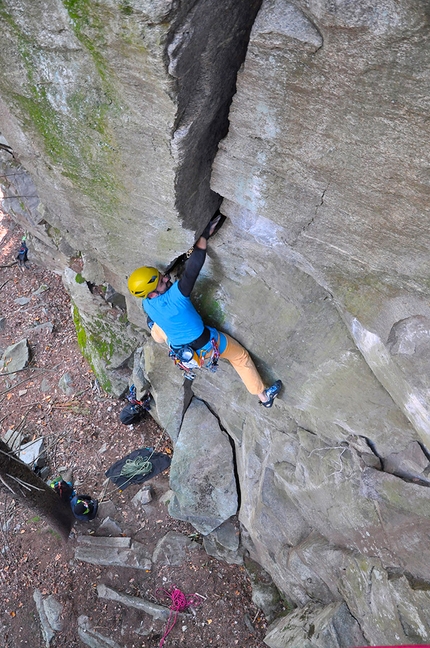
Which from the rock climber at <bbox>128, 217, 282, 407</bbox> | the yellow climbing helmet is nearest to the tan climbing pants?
the rock climber at <bbox>128, 217, 282, 407</bbox>

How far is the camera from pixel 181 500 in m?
7.02

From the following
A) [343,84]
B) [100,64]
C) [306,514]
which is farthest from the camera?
[306,514]

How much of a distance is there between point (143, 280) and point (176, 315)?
533mm

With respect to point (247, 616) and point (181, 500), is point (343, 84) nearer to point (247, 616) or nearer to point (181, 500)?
point (181, 500)

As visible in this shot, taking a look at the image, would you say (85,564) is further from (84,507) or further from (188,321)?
(188,321)

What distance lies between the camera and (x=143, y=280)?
480 cm

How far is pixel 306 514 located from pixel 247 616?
2118 mm

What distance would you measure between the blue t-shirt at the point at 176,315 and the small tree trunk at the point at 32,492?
2.40 metres

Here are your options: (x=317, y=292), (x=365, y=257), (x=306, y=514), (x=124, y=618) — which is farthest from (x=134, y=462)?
(x=365, y=257)

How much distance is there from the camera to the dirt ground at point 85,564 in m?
A: 6.57

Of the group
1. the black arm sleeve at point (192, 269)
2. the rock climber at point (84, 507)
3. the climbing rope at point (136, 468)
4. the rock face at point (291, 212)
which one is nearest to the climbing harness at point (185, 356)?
the rock face at point (291, 212)

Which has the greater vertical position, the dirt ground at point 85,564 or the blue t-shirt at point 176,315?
the blue t-shirt at point 176,315

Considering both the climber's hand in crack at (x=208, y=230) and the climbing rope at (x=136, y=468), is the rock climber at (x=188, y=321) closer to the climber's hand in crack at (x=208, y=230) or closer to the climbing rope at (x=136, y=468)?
the climber's hand in crack at (x=208, y=230)

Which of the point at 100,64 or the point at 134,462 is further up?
the point at 100,64
